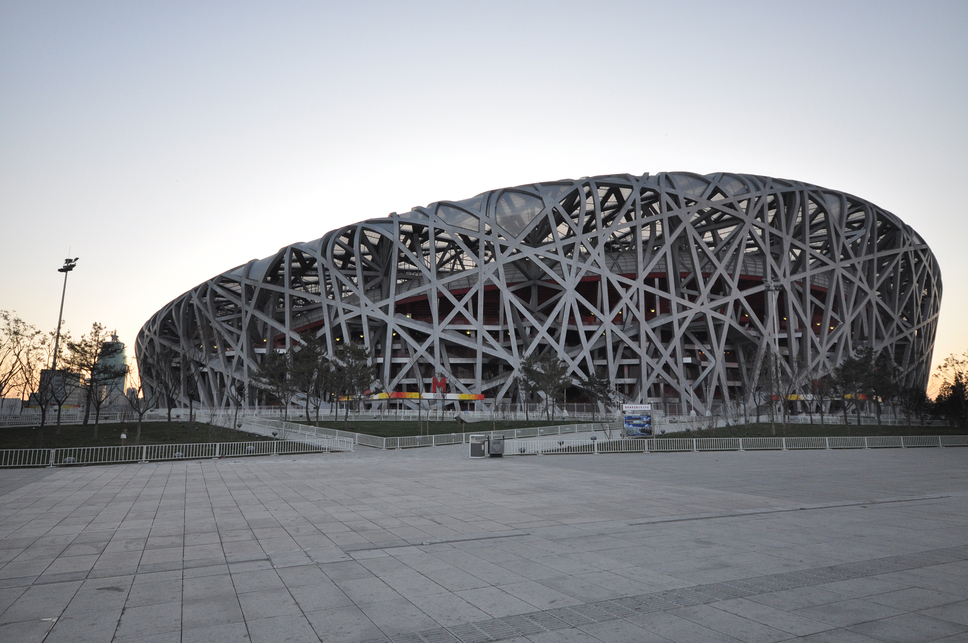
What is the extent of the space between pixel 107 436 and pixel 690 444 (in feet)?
111

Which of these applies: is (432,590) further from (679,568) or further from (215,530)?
(215,530)

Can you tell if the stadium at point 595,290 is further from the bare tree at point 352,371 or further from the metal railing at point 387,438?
the metal railing at point 387,438

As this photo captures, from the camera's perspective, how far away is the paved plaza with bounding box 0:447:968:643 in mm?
5398

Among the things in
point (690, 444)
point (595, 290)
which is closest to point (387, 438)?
point (690, 444)

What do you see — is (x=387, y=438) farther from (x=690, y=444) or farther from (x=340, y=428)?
(x=690, y=444)

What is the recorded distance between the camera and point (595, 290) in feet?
239

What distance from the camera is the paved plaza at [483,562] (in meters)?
5.40

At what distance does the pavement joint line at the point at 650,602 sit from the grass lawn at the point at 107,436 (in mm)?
30528

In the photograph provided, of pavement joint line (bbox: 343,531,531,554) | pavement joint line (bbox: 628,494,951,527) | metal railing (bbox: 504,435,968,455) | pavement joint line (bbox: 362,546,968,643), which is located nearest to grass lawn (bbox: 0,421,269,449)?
metal railing (bbox: 504,435,968,455)

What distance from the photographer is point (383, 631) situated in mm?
5258

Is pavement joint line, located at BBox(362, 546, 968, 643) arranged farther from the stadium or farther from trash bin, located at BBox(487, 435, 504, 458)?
the stadium

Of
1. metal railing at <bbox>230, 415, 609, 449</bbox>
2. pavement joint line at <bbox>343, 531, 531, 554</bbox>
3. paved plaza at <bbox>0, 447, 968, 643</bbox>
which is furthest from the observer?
metal railing at <bbox>230, 415, 609, 449</bbox>

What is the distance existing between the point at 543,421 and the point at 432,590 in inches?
1607

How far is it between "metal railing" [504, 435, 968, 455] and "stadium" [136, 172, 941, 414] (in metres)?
22.6
